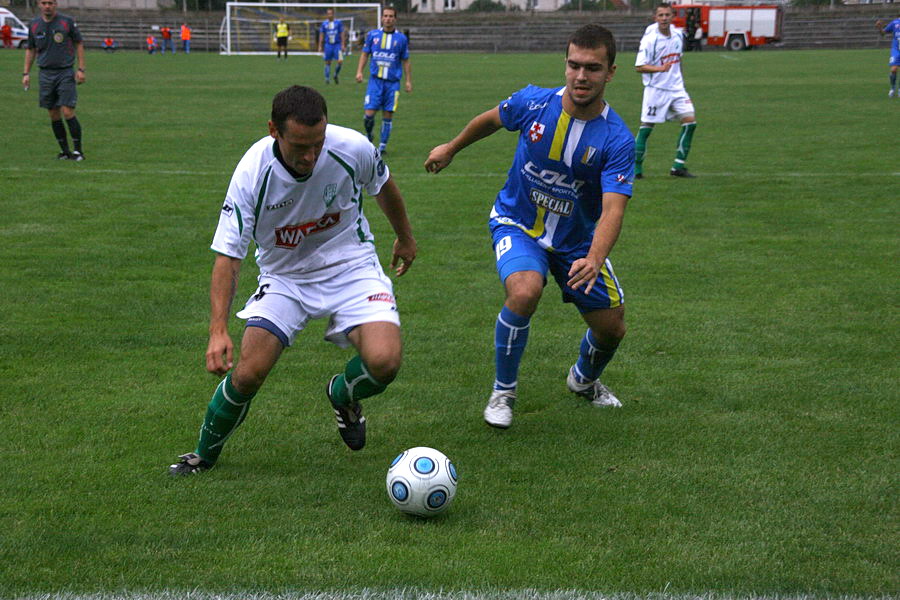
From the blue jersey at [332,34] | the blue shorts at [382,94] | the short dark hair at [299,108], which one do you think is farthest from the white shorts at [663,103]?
the blue jersey at [332,34]

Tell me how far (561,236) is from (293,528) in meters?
2.15

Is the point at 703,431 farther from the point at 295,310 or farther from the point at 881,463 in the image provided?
the point at 295,310

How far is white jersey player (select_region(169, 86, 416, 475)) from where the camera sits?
13.7ft

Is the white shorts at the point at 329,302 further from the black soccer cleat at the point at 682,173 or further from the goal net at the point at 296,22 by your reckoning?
the goal net at the point at 296,22

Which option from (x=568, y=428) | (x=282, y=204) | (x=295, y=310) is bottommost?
(x=568, y=428)

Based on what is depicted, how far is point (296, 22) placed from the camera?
4697 cm

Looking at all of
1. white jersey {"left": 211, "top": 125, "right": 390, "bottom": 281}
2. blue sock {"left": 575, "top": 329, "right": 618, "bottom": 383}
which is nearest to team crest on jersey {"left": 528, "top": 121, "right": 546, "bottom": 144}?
white jersey {"left": 211, "top": 125, "right": 390, "bottom": 281}

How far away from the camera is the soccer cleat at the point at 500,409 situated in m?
5.09

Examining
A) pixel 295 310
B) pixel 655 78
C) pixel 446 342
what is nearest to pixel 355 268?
pixel 295 310

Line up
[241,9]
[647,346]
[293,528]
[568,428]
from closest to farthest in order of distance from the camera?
[293,528] < [568,428] < [647,346] < [241,9]

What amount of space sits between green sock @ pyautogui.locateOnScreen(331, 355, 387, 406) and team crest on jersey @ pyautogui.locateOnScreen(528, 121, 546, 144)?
A: 1.46 m

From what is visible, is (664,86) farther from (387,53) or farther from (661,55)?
(387,53)

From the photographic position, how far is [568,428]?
203 inches

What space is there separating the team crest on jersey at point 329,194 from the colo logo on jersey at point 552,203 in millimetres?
1187
